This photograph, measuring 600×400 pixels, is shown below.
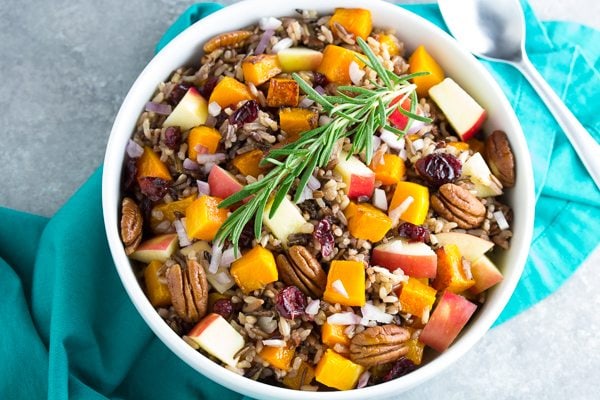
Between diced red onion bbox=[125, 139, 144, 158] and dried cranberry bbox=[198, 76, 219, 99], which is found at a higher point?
dried cranberry bbox=[198, 76, 219, 99]

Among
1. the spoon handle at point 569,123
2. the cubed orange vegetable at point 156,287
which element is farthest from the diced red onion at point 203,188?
the spoon handle at point 569,123

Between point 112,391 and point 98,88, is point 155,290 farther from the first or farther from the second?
point 98,88

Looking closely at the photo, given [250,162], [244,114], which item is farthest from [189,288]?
[244,114]

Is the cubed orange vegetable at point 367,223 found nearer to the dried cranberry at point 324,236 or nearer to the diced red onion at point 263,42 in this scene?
the dried cranberry at point 324,236

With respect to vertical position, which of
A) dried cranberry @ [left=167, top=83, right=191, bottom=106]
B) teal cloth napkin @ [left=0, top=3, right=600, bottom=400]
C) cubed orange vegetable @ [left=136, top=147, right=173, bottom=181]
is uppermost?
dried cranberry @ [left=167, top=83, right=191, bottom=106]

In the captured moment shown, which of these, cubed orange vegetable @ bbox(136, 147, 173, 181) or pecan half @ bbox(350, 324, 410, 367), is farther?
cubed orange vegetable @ bbox(136, 147, 173, 181)

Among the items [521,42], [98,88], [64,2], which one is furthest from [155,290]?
[521,42]

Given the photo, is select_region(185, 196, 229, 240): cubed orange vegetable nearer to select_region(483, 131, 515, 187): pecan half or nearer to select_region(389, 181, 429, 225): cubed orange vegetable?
select_region(389, 181, 429, 225): cubed orange vegetable

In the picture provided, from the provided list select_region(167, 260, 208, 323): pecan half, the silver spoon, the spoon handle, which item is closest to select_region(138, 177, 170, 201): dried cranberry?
select_region(167, 260, 208, 323): pecan half
